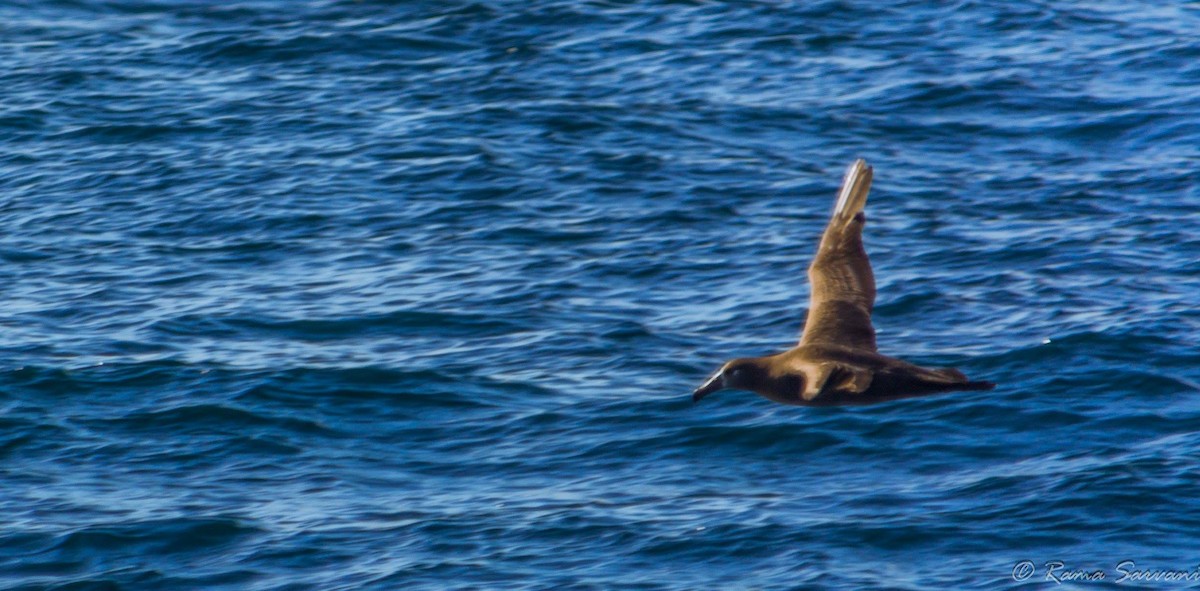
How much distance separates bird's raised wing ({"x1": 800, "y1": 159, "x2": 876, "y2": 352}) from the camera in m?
11.0

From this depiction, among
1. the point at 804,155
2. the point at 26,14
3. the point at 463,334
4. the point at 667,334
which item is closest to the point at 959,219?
the point at 804,155

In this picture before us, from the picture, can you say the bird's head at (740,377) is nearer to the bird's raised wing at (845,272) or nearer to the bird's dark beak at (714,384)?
the bird's dark beak at (714,384)

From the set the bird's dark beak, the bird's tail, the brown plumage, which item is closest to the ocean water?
the bird's dark beak

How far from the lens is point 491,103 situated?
66.7 ft

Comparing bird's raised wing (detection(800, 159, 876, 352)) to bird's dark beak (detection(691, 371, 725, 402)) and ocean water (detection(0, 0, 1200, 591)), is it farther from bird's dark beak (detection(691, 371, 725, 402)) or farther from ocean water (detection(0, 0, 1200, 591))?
ocean water (detection(0, 0, 1200, 591))

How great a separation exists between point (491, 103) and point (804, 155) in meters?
3.66

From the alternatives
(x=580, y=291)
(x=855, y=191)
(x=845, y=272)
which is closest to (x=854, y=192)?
(x=855, y=191)

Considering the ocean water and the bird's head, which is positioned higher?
the bird's head

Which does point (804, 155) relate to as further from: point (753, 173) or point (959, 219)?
point (959, 219)

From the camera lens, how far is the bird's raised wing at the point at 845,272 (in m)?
11.0

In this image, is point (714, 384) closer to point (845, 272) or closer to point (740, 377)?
point (740, 377)

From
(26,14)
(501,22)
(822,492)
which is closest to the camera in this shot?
(822,492)

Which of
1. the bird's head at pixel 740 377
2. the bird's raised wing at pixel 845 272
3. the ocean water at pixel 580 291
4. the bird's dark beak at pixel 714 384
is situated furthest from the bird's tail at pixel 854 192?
the ocean water at pixel 580 291

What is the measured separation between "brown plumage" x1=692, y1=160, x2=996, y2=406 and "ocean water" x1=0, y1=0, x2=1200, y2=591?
167 cm
